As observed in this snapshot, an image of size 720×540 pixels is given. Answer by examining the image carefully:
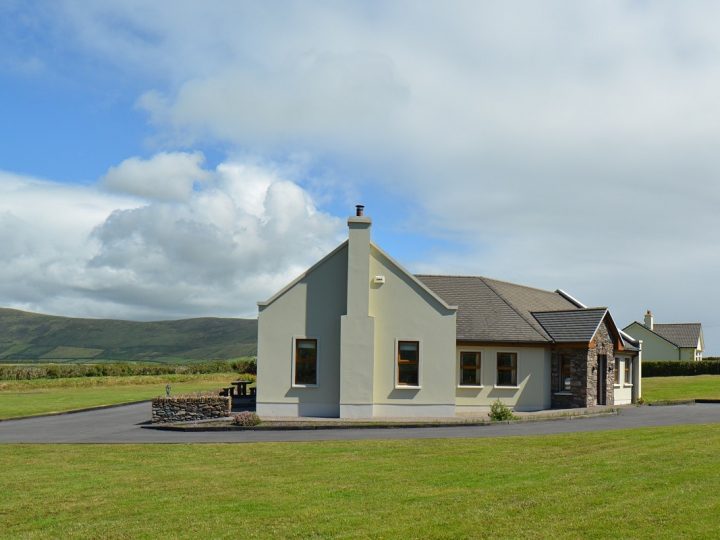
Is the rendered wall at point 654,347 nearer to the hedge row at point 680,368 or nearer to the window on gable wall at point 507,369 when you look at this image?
the hedge row at point 680,368

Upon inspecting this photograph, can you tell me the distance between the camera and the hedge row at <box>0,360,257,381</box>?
72750mm

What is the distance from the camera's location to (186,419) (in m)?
27.9

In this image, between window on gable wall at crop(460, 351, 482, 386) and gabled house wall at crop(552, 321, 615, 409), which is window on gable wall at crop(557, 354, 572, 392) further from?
window on gable wall at crop(460, 351, 482, 386)

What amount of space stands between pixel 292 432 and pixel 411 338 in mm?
7060

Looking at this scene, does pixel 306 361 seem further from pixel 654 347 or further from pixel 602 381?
pixel 654 347

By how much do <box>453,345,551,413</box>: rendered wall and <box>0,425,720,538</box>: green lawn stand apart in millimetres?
12797

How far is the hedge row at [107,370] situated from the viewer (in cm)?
7275

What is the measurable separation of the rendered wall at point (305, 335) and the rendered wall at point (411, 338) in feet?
4.84

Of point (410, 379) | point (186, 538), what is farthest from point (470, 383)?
point (186, 538)

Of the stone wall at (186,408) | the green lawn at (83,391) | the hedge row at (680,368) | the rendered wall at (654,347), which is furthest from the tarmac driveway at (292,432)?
the rendered wall at (654,347)

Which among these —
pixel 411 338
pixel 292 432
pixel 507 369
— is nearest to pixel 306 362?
pixel 411 338

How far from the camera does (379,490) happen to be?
12.7m

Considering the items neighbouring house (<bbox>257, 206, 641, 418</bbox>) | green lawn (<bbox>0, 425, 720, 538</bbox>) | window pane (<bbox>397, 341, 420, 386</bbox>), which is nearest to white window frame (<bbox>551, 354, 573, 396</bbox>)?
neighbouring house (<bbox>257, 206, 641, 418</bbox>)

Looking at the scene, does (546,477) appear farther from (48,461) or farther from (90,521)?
(48,461)
